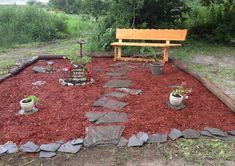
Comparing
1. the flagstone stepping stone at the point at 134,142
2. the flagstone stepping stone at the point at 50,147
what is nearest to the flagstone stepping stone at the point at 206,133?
the flagstone stepping stone at the point at 134,142

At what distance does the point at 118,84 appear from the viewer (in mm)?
6594

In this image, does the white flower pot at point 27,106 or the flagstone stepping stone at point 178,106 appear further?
the flagstone stepping stone at point 178,106

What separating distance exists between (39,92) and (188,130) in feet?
9.63

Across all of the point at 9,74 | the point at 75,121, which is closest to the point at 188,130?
the point at 75,121

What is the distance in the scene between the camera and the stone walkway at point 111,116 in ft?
14.3

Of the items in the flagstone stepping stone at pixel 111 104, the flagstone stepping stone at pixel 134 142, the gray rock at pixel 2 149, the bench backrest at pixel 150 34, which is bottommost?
the gray rock at pixel 2 149

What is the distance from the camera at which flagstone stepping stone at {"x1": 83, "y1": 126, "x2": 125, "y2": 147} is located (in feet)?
14.1

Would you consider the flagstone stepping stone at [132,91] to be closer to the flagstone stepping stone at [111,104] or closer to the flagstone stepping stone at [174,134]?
the flagstone stepping stone at [111,104]

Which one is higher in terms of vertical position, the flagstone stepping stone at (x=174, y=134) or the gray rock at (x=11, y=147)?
the flagstone stepping stone at (x=174, y=134)

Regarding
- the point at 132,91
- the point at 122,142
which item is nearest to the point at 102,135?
the point at 122,142

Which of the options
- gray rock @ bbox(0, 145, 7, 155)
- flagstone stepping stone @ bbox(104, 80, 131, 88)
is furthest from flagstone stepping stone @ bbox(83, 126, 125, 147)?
flagstone stepping stone @ bbox(104, 80, 131, 88)

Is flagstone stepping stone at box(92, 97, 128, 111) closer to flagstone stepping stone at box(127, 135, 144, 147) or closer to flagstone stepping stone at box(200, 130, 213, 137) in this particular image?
flagstone stepping stone at box(127, 135, 144, 147)

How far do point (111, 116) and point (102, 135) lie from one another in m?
0.63

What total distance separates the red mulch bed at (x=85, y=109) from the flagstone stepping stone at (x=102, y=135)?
101mm
